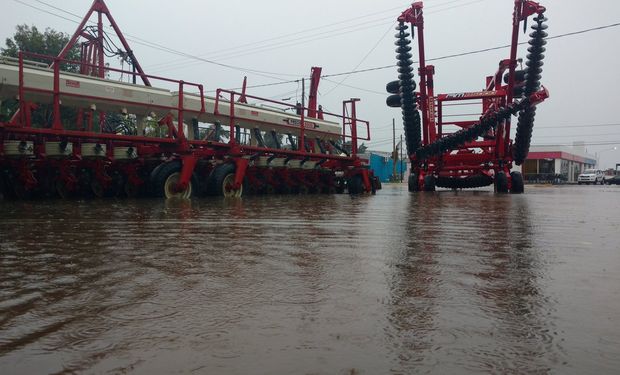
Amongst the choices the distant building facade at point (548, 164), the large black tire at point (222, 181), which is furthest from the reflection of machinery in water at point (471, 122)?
the distant building facade at point (548, 164)

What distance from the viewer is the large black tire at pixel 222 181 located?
12.8m

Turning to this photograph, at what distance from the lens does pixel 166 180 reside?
38.2 ft

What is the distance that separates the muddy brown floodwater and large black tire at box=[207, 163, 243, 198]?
7.54 m

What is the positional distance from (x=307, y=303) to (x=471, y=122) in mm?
16409

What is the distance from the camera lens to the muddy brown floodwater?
6.30ft

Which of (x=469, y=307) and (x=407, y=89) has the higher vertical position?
(x=407, y=89)

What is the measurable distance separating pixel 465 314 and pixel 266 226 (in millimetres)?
3918

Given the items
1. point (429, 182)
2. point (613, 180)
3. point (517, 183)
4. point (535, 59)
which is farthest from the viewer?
point (613, 180)

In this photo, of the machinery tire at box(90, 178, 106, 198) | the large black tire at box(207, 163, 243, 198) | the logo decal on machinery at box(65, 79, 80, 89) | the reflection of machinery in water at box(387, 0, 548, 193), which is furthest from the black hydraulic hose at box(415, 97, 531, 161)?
the logo decal on machinery at box(65, 79, 80, 89)

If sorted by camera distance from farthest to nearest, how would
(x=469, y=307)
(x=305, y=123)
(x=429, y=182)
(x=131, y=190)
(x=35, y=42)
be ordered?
(x=35, y=42), (x=429, y=182), (x=305, y=123), (x=131, y=190), (x=469, y=307)

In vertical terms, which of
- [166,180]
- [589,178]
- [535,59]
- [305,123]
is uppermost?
[535,59]

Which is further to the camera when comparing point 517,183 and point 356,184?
point 356,184

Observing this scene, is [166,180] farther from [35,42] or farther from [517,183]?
[35,42]

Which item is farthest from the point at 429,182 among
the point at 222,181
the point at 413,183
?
the point at 222,181
